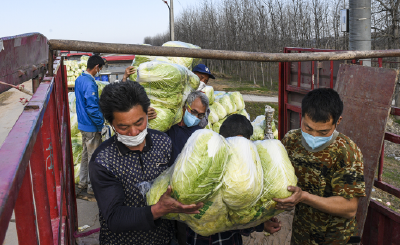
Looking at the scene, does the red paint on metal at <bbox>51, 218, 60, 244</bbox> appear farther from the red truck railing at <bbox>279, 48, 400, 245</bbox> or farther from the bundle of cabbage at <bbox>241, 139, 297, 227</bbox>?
the red truck railing at <bbox>279, 48, 400, 245</bbox>

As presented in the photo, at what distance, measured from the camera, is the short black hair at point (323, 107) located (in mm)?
1844

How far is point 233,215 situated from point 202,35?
28.4 m

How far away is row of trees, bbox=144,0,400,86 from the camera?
1224cm

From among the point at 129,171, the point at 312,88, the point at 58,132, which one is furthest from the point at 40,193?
the point at 312,88

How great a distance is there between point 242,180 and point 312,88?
2.87 meters

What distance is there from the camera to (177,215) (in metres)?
1.68

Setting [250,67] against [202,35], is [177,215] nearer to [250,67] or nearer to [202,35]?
[250,67]

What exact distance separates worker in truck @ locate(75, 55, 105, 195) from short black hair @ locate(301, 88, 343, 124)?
3525 mm

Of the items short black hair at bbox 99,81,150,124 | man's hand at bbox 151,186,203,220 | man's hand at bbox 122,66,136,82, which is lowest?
man's hand at bbox 151,186,203,220

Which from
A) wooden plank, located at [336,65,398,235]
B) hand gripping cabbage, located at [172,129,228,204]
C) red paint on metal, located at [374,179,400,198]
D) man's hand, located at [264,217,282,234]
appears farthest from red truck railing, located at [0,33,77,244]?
red paint on metal, located at [374,179,400,198]

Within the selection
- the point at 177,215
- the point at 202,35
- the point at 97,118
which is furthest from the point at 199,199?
the point at 202,35

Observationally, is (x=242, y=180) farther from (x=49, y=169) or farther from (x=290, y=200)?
(x=49, y=169)

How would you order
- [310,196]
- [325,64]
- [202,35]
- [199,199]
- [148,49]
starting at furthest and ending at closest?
[202,35] → [325,64] → [148,49] → [310,196] → [199,199]

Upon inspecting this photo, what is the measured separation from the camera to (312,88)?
4012mm
